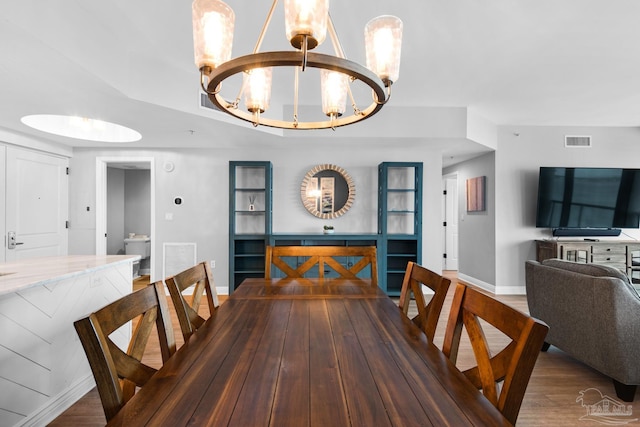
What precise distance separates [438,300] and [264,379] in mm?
854

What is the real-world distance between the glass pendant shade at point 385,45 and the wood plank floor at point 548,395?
6.85 ft

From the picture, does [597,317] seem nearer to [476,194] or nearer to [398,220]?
[398,220]

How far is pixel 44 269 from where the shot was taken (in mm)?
1959

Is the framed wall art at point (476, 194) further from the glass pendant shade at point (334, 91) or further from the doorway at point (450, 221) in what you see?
the glass pendant shade at point (334, 91)

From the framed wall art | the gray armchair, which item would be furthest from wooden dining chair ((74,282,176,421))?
the framed wall art

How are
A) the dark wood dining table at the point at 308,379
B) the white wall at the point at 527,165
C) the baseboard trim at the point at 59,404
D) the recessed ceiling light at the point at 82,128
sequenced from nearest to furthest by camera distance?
the dark wood dining table at the point at 308,379, the baseboard trim at the point at 59,404, the recessed ceiling light at the point at 82,128, the white wall at the point at 527,165

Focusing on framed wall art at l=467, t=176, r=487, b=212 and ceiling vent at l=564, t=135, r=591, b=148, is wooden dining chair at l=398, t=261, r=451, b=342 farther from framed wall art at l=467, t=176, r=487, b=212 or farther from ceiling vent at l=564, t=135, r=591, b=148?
ceiling vent at l=564, t=135, r=591, b=148

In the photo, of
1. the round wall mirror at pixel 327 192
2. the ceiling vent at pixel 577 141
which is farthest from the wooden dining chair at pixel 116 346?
the ceiling vent at pixel 577 141

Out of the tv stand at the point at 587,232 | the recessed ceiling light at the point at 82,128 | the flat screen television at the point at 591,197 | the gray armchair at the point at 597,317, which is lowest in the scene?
the gray armchair at the point at 597,317

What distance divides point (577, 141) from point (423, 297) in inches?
192

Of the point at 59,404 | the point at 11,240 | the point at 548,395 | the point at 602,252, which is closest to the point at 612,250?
the point at 602,252

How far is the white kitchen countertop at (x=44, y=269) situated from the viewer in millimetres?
1610

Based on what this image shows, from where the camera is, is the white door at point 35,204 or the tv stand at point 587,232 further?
the tv stand at point 587,232

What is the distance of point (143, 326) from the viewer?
1107 mm
